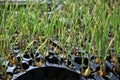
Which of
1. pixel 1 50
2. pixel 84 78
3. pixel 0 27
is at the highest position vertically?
pixel 0 27

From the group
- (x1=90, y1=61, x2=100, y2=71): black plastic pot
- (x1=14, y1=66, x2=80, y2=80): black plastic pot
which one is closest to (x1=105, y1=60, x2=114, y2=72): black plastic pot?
(x1=90, y1=61, x2=100, y2=71): black plastic pot

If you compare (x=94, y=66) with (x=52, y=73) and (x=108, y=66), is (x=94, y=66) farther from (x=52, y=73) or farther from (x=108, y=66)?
(x=52, y=73)

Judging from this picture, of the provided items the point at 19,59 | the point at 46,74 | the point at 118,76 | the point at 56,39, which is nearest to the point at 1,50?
the point at 19,59

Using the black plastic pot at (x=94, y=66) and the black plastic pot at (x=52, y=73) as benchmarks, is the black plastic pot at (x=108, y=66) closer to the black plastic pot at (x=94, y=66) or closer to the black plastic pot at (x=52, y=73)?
the black plastic pot at (x=94, y=66)

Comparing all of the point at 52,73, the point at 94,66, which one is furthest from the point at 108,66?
the point at 52,73

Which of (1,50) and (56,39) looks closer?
(1,50)

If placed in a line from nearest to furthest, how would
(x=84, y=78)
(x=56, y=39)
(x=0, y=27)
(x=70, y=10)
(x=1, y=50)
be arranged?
(x=84, y=78) → (x=1, y=50) → (x=0, y=27) → (x=56, y=39) → (x=70, y=10)

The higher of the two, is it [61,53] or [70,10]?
[70,10]

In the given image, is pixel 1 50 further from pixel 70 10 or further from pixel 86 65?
pixel 70 10

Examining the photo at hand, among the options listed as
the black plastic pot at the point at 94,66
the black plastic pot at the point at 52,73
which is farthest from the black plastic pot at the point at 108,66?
the black plastic pot at the point at 52,73

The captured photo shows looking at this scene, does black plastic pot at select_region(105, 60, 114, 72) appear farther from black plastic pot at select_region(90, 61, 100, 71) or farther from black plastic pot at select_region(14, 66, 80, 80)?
black plastic pot at select_region(14, 66, 80, 80)

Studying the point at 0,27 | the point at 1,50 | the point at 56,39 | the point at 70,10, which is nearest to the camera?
the point at 1,50
